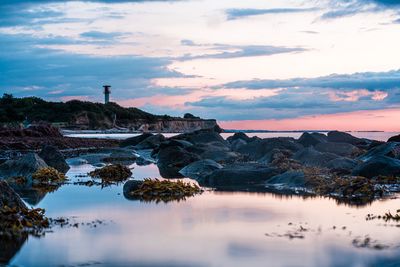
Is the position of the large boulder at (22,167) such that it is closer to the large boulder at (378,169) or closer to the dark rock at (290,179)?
the dark rock at (290,179)

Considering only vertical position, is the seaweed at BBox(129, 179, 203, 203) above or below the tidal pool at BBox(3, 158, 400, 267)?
above

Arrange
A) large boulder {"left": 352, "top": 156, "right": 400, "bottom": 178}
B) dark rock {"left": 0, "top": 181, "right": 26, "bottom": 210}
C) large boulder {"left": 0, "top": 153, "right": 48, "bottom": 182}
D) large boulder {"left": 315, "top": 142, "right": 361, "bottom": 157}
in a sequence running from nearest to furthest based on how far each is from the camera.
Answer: dark rock {"left": 0, "top": 181, "right": 26, "bottom": 210} → large boulder {"left": 352, "top": 156, "right": 400, "bottom": 178} → large boulder {"left": 0, "top": 153, "right": 48, "bottom": 182} → large boulder {"left": 315, "top": 142, "right": 361, "bottom": 157}

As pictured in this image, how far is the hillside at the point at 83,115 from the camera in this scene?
9969cm

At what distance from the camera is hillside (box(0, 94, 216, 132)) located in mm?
99688

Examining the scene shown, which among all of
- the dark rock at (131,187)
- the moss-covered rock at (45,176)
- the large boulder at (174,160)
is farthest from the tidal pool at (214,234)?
the large boulder at (174,160)

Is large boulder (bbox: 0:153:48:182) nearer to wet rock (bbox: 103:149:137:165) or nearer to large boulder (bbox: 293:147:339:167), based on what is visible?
large boulder (bbox: 293:147:339:167)

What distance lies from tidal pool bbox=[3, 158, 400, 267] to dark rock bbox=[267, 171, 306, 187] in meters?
2.09

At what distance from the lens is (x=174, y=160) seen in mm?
25766

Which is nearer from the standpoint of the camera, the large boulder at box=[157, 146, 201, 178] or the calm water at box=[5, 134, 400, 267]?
the calm water at box=[5, 134, 400, 267]

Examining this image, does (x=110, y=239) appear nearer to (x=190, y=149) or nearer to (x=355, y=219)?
(x=355, y=219)

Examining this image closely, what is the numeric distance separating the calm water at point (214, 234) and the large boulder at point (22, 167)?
14.8ft

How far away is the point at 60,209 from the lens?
505 inches

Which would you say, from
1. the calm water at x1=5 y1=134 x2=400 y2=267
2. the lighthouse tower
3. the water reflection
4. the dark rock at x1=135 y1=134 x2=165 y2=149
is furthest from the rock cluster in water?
the lighthouse tower

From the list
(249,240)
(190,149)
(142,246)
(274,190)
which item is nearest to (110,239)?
(142,246)
